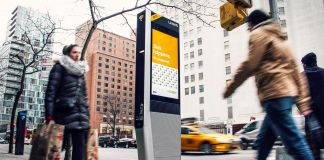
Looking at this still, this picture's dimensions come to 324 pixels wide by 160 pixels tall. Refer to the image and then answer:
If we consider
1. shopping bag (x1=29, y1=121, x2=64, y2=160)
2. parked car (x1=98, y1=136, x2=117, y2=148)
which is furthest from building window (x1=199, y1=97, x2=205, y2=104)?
shopping bag (x1=29, y1=121, x2=64, y2=160)

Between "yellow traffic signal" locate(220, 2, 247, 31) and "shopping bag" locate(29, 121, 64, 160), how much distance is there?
12.0 ft

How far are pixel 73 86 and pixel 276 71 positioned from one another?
8.57 ft

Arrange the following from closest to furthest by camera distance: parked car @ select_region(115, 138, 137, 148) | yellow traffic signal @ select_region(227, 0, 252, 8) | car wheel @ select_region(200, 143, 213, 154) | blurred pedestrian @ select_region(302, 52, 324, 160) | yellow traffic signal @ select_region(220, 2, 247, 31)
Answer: blurred pedestrian @ select_region(302, 52, 324, 160) → yellow traffic signal @ select_region(227, 0, 252, 8) → yellow traffic signal @ select_region(220, 2, 247, 31) → car wheel @ select_region(200, 143, 213, 154) → parked car @ select_region(115, 138, 137, 148)

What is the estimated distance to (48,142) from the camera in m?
3.96

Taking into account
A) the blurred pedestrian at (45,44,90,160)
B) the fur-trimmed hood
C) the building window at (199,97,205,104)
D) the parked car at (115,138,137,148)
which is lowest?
the parked car at (115,138,137,148)

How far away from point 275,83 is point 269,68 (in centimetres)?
19

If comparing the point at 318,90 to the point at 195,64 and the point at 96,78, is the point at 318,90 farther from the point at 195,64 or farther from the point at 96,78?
the point at 96,78

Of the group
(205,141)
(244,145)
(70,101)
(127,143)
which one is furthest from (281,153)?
(127,143)

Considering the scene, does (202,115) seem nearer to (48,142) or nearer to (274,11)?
(274,11)

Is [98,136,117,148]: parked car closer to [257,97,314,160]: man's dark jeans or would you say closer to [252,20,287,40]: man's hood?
[252,20,287,40]: man's hood

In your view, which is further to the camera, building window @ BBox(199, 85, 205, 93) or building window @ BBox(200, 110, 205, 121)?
building window @ BBox(199, 85, 205, 93)

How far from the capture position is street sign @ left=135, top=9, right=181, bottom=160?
5074 millimetres

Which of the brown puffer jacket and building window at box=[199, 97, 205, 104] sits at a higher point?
building window at box=[199, 97, 205, 104]

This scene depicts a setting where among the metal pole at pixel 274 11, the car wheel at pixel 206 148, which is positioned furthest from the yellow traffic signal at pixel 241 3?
the car wheel at pixel 206 148
